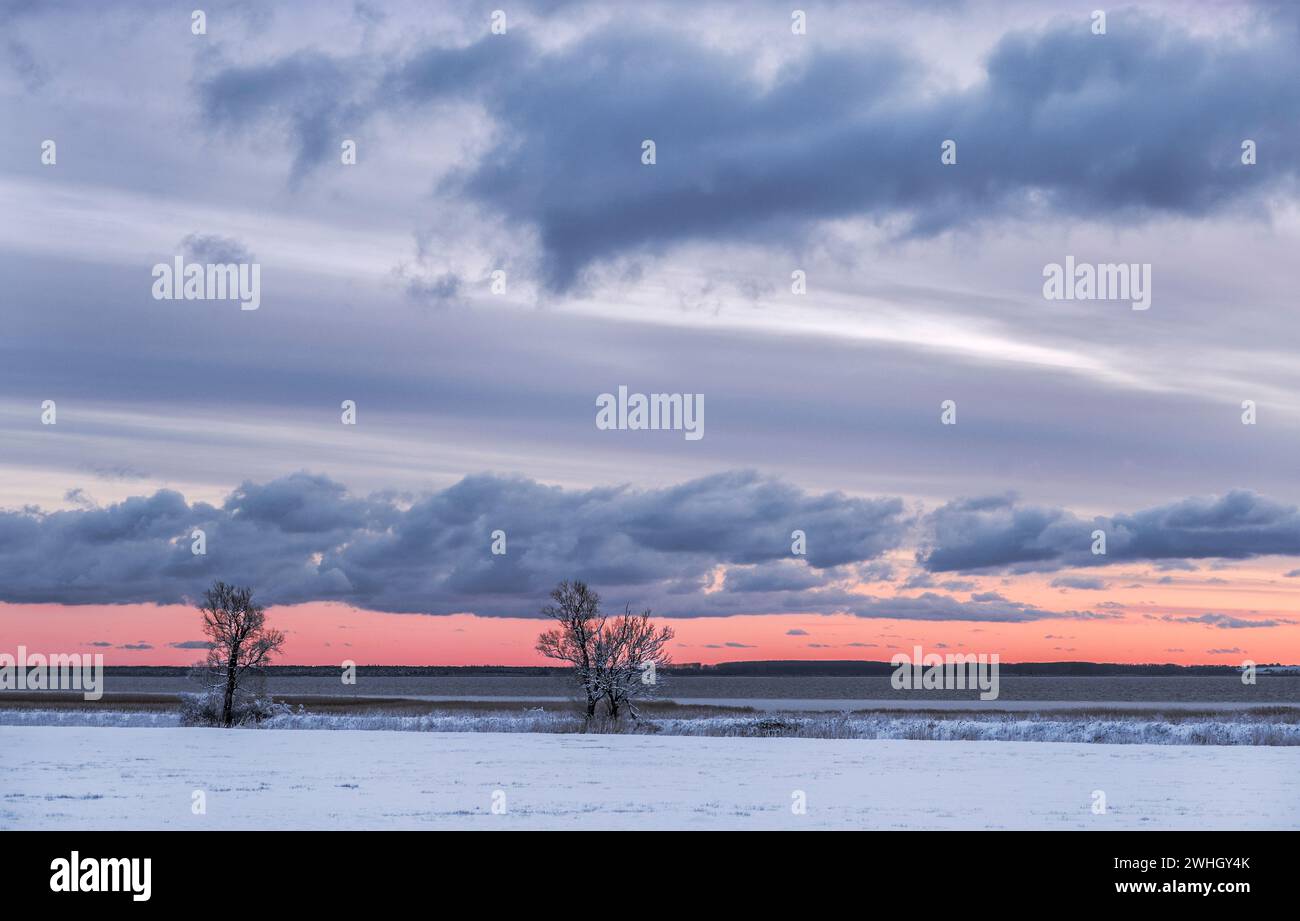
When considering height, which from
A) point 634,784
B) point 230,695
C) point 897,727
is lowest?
point 897,727

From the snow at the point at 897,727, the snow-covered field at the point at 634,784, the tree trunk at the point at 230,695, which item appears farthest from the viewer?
the tree trunk at the point at 230,695

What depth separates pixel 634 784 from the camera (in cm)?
4009

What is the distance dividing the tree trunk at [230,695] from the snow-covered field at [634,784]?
19.4 m

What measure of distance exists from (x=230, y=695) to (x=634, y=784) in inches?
2025

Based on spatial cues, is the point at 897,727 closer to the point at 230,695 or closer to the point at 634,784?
the point at 634,784

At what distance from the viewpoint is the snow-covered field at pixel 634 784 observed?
31625 mm

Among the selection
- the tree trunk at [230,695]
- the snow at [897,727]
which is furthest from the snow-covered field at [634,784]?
the tree trunk at [230,695]

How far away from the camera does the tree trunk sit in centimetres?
8206

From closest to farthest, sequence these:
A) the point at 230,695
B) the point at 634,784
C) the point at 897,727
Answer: the point at 634,784 → the point at 897,727 → the point at 230,695

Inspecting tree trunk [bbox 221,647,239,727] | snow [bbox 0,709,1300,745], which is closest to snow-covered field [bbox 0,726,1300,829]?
snow [bbox 0,709,1300,745]

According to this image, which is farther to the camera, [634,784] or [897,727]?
[897,727]

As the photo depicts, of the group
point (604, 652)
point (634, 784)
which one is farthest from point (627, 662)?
point (634, 784)

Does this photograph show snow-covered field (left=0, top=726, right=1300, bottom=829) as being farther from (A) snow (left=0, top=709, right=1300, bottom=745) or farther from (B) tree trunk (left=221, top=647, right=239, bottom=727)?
(B) tree trunk (left=221, top=647, right=239, bottom=727)

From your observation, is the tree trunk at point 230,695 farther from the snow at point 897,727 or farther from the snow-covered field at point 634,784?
the snow-covered field at point 634,784
